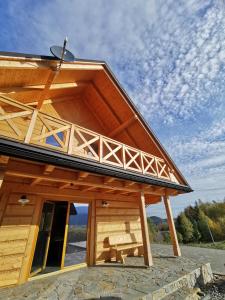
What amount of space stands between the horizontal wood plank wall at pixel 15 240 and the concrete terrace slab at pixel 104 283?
420 millimetres

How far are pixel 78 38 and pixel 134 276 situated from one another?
874cm

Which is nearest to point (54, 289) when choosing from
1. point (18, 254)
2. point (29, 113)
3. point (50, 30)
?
point (18, 254)

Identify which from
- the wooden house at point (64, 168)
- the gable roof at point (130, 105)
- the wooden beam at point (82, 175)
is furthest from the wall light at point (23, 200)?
the gable roof at point (130, 105)

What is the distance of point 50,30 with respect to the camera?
601 cm

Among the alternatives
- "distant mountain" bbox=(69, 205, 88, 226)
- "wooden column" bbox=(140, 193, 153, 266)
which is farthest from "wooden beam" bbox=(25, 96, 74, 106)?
"wooden column" bbox=(140, 193, 153, 266)

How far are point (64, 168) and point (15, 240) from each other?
118 inches

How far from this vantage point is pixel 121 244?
27.4 ft

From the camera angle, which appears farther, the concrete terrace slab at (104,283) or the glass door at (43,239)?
the glass door at (43,239)

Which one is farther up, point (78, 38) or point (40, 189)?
point (78, 38)

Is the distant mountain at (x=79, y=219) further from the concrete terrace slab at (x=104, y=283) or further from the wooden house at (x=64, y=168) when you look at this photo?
the concrete terrace slab at (x=104, y=283)

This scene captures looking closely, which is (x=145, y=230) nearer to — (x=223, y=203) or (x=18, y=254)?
(x=18, y=254)

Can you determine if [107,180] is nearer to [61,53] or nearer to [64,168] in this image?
[64,168]

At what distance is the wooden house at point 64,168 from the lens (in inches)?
185

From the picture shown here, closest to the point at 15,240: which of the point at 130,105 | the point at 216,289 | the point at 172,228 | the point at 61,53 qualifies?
the point at 61,53
